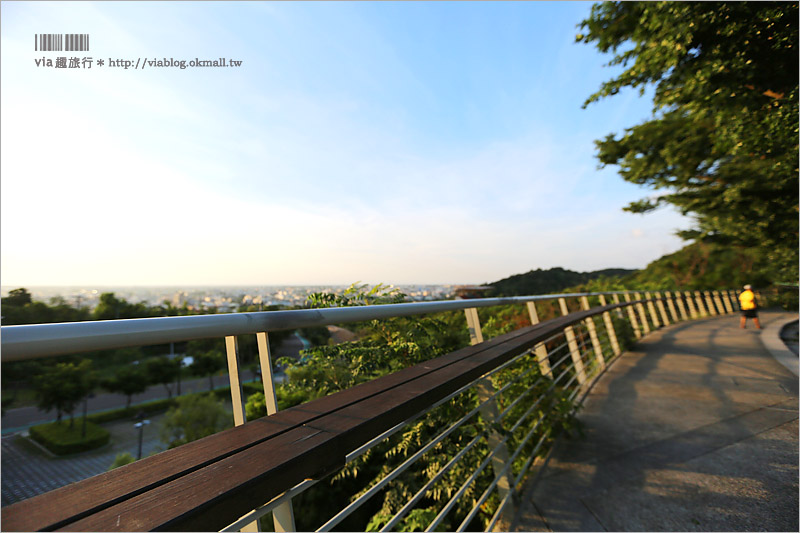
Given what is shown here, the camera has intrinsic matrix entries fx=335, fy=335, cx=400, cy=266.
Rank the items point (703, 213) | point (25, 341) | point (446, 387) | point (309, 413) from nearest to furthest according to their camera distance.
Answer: point (25, 341), point (309, 413), point (446, 387), point (703, 213)

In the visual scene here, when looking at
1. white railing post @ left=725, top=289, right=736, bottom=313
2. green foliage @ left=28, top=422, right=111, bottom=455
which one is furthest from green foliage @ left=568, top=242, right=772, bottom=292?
green foliage @ left=28, top=422, right=111, bottom=455

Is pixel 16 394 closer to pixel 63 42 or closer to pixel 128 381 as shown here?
pixel 63 42

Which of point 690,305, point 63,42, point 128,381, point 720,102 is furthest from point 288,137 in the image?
point 128,381

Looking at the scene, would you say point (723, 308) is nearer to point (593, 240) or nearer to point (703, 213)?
point (593, 240)

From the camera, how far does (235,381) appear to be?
1145mm

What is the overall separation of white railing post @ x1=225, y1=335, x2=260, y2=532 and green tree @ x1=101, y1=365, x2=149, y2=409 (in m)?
36.1

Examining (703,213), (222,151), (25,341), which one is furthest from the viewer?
(703,213)

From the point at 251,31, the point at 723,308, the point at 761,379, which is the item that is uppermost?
the point at 251,31

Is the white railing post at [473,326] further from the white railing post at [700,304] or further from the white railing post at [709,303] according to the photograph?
the white railing post at [709,303]

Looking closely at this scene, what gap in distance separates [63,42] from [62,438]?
1945 inches

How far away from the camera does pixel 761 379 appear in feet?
14.3

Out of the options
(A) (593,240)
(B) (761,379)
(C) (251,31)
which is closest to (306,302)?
(C) (251,31)

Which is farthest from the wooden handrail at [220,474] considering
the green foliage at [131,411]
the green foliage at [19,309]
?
the green foliage at [131,411]

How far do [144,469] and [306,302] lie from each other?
6.29ft
